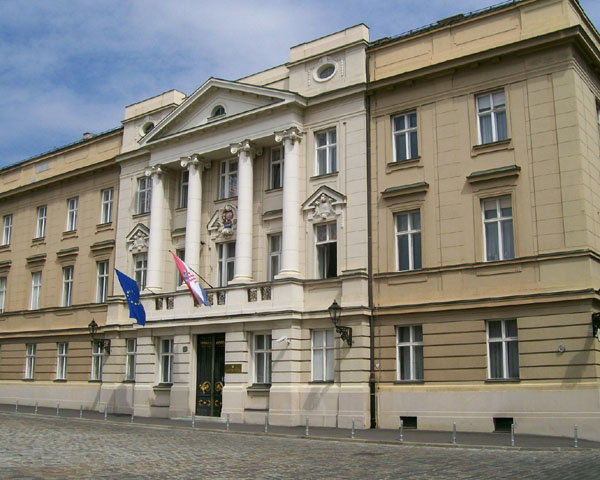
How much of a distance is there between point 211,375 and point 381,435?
9751 mm

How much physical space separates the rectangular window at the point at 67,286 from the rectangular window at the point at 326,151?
17.1 m

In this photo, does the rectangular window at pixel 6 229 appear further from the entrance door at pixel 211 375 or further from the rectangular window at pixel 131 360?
the entrance door at pixel 211 375

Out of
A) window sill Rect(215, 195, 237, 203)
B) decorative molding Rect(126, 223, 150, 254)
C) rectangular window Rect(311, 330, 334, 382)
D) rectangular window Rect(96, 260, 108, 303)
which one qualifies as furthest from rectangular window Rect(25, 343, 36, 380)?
rectangular window Rect(311, 330, 334, 382)

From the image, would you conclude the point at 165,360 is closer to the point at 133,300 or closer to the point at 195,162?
the point at 133,300

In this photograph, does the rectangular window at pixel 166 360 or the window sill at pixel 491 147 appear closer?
the window sill at pixel 491 147

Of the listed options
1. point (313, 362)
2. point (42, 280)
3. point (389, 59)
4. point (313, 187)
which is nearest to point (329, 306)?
point (313, 362)

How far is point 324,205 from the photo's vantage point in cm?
2909

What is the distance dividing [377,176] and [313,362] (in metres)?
7.69

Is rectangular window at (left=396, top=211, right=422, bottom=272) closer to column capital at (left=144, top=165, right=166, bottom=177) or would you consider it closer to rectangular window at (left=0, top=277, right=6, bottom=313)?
column capital at (left=144, top=165, right=166, bottom=177)

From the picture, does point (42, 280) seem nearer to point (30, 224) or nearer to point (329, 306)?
point (30, 224)

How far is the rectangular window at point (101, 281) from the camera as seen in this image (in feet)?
123

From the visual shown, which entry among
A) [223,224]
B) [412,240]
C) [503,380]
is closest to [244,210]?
[223,224]

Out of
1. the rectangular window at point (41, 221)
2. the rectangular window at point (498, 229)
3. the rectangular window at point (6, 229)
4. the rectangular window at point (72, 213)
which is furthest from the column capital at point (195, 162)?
the rectangular window at point (6, 229)

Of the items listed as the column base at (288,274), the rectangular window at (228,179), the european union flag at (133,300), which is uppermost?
the rectangular window at (228,179)
